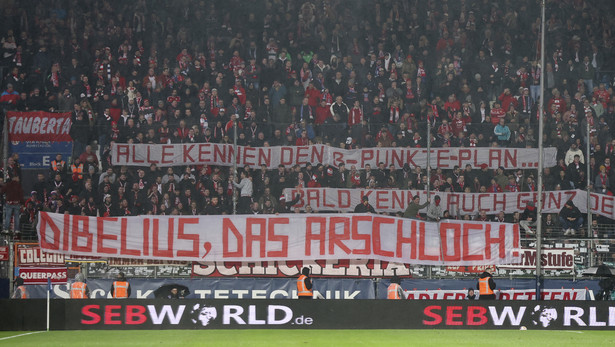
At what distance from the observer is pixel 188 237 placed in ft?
70.1

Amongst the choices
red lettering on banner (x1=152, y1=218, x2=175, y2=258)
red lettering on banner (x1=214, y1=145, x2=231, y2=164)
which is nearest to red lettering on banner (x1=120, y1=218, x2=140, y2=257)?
red lettering on banner (x1=152, y1=218, x2=175, y2=258)

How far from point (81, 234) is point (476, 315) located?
9580 mm

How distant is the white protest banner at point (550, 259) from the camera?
69.7ft

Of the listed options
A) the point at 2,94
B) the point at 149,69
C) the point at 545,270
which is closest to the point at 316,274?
the point at 545,270

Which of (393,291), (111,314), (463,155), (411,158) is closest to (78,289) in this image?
(111,314)

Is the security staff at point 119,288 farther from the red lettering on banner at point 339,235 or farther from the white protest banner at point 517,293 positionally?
the white protest banner at point 517,293

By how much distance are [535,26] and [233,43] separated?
11.0 m

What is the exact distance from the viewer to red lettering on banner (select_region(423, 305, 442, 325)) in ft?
57.8

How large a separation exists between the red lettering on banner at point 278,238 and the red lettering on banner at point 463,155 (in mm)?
6594

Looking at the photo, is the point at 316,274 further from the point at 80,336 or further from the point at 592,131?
the point at 592,131

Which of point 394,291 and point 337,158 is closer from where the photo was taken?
point 394,291

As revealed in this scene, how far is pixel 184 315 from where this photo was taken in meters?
17.5

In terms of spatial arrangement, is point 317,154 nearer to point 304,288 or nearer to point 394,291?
point 394,291

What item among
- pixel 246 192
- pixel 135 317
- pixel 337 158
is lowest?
pixel 135 317
